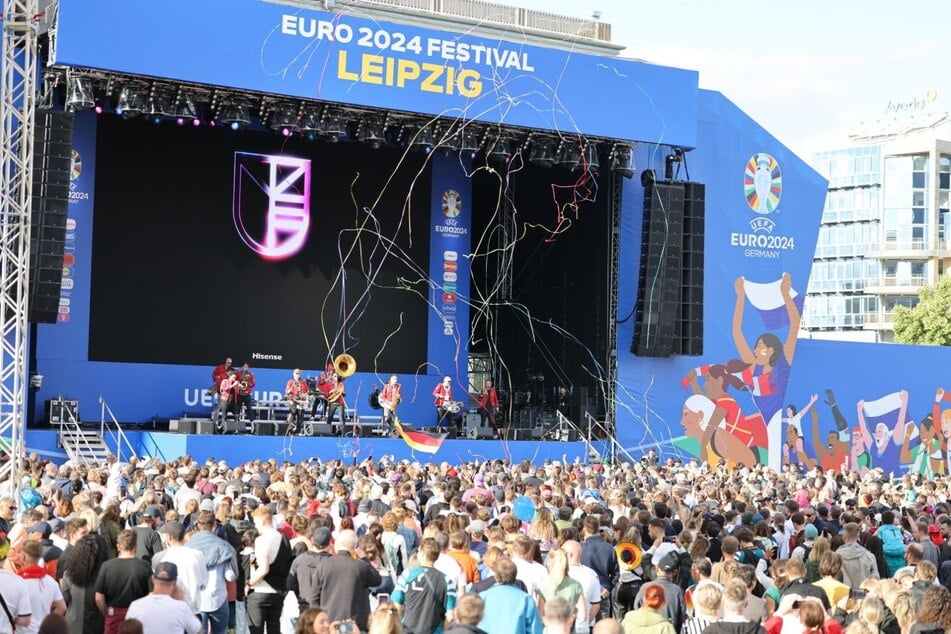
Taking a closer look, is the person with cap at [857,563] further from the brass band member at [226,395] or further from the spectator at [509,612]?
the brass band member at [226,395]

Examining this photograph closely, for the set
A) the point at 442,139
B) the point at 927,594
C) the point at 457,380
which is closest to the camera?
the point at 927,594

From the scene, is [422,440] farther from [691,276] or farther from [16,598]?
[16,598]

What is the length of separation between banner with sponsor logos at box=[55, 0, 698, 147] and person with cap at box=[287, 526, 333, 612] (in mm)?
14723

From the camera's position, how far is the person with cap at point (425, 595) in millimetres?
7664

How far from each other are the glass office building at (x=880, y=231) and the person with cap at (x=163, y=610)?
71.4m

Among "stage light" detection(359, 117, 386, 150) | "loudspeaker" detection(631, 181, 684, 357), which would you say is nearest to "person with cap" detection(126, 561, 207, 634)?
"stage light" detection(359, 117, 386, 150)

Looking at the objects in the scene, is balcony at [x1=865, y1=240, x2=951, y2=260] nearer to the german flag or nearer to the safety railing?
the german flag

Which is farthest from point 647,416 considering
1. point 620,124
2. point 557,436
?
point 620,124

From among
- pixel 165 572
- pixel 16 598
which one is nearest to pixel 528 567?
pixel 165 572

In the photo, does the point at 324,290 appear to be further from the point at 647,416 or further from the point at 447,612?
the point at 447,612

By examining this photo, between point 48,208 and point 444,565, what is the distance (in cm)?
1507

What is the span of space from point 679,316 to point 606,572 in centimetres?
1842

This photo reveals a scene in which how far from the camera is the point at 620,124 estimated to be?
2555 centimetres

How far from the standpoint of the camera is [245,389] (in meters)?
24.0
